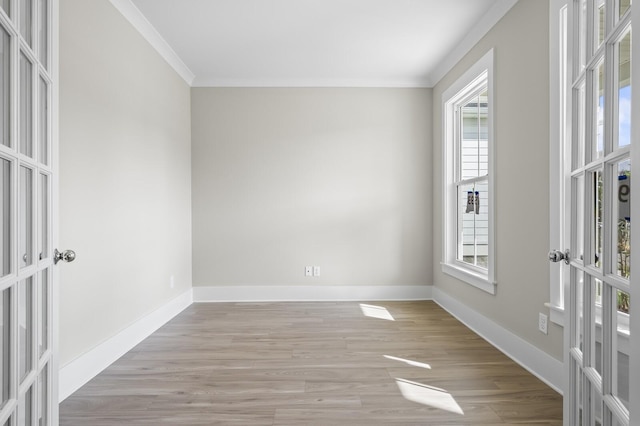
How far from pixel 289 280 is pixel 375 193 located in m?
1.48

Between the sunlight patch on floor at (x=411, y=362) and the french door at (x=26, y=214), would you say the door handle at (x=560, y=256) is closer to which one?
→ the sunlight patch on floor at (x=411, y=362)

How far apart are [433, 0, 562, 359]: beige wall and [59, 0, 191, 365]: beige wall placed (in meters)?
2.89

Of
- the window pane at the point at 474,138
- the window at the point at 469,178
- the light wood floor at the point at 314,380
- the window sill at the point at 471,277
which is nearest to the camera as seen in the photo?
the light wood floor at the point at 314,380

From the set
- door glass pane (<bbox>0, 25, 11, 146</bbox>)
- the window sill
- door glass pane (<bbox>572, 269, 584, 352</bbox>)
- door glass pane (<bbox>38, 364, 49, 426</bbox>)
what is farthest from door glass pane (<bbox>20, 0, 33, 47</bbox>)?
the window sill

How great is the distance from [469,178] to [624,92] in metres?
2.86

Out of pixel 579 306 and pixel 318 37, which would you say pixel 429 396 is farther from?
pixel 318 37

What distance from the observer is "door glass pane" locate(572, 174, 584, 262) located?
150cm

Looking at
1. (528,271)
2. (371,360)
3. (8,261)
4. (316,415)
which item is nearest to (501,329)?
(528,271)

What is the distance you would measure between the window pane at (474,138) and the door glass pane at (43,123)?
11.2 ft

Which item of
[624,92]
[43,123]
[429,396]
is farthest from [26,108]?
[429,396]

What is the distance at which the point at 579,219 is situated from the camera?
1.52m

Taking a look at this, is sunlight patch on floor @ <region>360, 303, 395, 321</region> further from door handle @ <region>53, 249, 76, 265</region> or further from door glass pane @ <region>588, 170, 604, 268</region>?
door handle @ <region>53, 249, 76, 265</region>

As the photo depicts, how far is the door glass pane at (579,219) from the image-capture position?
1.50 meters

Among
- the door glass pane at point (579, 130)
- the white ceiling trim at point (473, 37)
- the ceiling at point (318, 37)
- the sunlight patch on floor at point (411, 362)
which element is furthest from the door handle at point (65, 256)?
the white ceiling trim at point (473, 37)
